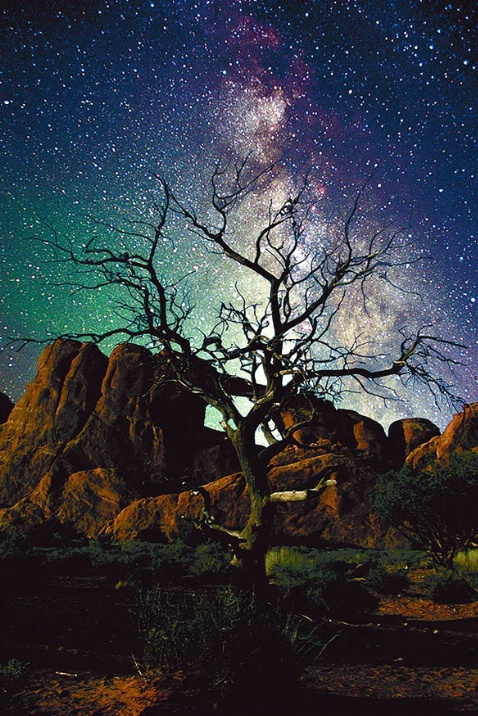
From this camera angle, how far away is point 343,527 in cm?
2256

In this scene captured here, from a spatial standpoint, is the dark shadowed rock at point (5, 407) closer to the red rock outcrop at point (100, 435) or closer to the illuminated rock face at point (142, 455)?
the red rock outcrop at point (100, 435)

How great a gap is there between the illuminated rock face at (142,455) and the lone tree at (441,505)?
32.3 ft

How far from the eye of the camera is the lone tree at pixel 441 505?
40.5 feet

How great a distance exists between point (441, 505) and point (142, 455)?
84.8ft

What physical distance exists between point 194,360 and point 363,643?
5.80 metres

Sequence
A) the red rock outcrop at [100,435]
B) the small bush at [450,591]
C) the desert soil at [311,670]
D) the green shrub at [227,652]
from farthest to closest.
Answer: the red rock outcrop at [100,435]
the small bush at [450,591]
the desert soil at [311,670]
the green shrub at [227,652]

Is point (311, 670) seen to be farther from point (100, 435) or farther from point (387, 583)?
point (100, 435)

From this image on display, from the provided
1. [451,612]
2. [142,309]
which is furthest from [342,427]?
[142,309]

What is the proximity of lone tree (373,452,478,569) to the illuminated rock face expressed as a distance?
9.83 meters

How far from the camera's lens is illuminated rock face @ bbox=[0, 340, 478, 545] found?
24.0m

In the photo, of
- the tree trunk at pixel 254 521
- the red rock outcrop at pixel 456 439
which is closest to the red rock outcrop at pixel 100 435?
the red rock outcrop at pixel 456 439

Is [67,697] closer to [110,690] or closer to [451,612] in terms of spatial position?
[110,690]

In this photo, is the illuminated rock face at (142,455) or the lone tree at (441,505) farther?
the illuminated rock face at (142,455)

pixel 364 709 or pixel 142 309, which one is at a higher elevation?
pixel 142 309
